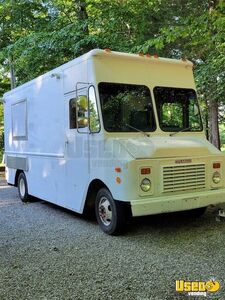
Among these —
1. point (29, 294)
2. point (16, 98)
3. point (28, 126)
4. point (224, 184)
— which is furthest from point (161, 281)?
point (16, 98)

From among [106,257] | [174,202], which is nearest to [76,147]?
[174,202]

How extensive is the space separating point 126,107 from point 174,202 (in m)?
1.75

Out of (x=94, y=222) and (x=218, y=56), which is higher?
(x=218, y=56)

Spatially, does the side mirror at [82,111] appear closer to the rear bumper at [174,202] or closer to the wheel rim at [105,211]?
the wheel rim at [105,211]

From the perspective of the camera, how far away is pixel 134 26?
12258mm

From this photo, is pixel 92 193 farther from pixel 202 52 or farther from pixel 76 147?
pixel 202 52

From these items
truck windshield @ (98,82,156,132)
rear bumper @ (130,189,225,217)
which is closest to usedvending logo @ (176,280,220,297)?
rear bumper @ (130,189,225,217)

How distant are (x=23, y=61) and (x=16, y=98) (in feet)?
14.5

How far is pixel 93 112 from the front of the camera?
625 centimetres

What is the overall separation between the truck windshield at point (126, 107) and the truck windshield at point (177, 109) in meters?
0.21

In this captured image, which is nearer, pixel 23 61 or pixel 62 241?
pixel 62 241

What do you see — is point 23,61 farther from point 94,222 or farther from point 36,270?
point 36,270

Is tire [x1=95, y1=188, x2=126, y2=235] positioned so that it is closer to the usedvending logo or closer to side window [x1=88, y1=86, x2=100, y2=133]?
side window [x1=88, y1=86, x2=100, y2=133]

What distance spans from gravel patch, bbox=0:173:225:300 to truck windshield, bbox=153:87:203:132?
1.68 metres
